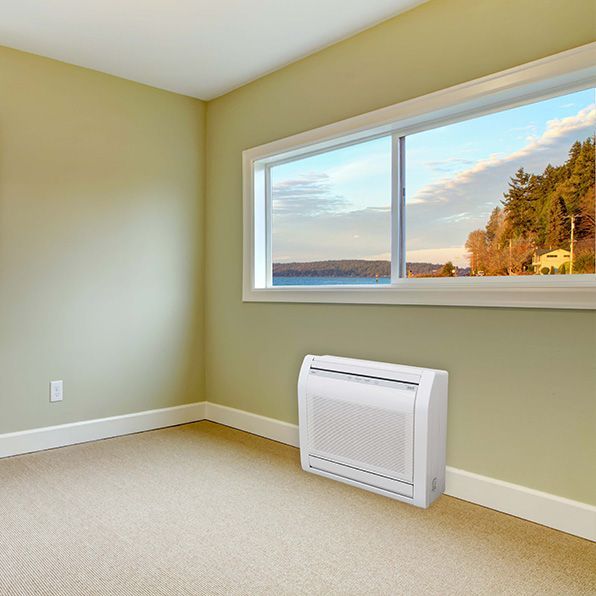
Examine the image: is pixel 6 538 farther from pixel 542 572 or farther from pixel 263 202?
pixel 263 202

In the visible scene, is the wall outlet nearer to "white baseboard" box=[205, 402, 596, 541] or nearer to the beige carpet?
the beige carpet

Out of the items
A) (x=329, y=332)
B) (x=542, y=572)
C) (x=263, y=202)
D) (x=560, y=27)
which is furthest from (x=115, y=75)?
(x=542, y=572)

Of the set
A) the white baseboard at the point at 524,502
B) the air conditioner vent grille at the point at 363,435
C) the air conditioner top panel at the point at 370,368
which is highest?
the air conditioner top panel at the point at 370,368

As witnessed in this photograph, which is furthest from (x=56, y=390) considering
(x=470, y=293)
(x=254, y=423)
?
(x=470, y=293)

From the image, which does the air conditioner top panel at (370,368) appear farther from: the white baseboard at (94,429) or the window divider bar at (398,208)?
the white baseboard at (94,429)

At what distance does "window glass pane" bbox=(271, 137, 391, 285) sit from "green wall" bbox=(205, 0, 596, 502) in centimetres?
23

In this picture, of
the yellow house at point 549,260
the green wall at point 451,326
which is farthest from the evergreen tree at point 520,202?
the green wall at point 451,326

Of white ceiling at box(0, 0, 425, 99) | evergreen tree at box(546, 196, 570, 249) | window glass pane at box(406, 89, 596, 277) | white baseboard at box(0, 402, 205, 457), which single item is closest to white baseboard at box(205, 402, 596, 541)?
window glass pane at box(406, 89, 596, 277)

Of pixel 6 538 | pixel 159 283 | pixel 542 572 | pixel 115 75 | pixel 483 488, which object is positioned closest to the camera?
pixel 542 572

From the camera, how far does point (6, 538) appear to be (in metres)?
1.99

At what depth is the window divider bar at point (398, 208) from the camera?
2723 mm

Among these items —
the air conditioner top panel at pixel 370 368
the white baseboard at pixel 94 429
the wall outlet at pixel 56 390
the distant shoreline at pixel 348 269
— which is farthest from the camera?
the wall outlet at pixel 56 390

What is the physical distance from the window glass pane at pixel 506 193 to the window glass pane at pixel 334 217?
8.0 inches

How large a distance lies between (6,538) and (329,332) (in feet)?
5.91
